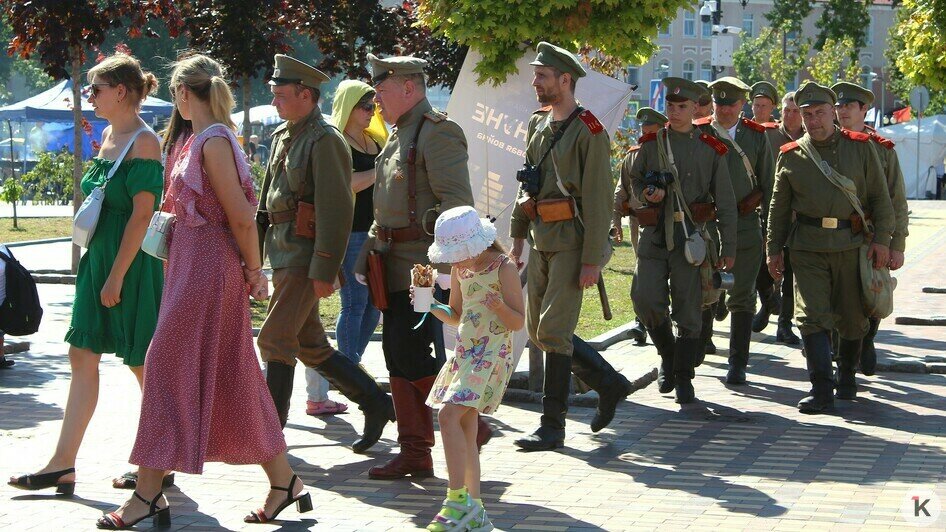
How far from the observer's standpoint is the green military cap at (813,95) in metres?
8.84

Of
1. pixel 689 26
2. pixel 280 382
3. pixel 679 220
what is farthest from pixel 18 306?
pixel 689 26

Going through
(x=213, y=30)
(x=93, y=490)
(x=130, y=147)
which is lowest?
(x=93, y=490)

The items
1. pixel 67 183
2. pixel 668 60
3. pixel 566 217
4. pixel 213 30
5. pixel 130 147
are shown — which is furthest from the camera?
pixel 668 60

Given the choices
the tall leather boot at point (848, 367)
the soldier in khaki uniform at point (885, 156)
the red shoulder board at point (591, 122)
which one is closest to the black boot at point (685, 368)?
the tall leather boot at point (848, 367)

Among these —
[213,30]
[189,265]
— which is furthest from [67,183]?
[189,265]

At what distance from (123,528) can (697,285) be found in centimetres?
421

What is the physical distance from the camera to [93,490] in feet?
21.5

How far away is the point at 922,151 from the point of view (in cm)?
5006

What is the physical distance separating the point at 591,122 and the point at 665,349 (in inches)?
79.1

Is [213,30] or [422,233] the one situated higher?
[213,30]

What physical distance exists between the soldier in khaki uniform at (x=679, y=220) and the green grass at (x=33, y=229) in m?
15.9

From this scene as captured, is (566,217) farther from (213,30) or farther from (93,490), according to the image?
(213,30)

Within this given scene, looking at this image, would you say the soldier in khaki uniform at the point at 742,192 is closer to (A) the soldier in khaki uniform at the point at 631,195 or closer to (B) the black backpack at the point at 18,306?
(A) the soldier in khaki uniform at the point at 631,195

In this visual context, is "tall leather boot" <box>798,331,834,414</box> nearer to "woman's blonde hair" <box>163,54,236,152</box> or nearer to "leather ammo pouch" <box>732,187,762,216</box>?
"leather ammo pouch" <box>732,187,762,216</box>
